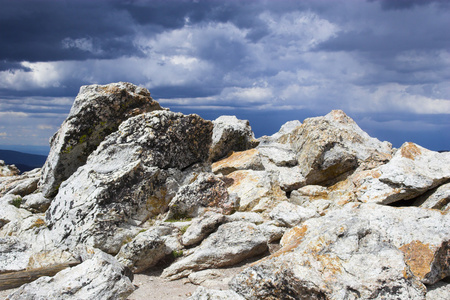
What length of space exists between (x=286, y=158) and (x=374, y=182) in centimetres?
744

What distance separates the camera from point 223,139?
26969mm

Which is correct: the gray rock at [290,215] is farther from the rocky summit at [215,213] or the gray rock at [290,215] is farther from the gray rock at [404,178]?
the gray rock at [404,178]

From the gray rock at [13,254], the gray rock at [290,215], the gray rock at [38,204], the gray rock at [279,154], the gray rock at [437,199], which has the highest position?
the gray rock at [279,154]

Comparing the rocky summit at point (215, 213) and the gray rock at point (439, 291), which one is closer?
the rocky summit at point (215, 213)

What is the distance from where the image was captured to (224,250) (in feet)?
47.3

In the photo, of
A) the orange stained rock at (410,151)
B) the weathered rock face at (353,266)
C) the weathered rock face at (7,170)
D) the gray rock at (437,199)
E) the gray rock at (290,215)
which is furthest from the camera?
the weathered rock face at (7,170)

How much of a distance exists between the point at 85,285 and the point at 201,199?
27.1 feet

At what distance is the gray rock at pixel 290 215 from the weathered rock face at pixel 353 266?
4636mm

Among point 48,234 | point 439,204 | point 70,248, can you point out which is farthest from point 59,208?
point 439,204

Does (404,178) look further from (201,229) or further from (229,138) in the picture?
(229,138)

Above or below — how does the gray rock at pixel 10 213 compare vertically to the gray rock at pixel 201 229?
below

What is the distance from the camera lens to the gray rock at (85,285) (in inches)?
431

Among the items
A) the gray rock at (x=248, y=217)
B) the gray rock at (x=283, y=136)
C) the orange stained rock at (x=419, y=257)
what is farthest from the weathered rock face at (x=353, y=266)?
the gray rock at (x=283, y=136)

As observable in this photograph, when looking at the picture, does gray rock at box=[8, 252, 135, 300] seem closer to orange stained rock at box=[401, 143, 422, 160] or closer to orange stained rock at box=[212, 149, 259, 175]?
orange stained rock at box=[212, 149, 259, 175]
